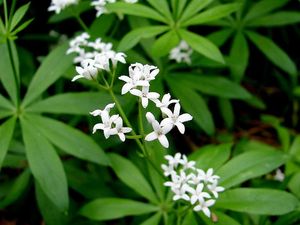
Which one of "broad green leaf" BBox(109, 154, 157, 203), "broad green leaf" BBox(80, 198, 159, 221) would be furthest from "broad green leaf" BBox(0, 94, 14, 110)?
"broad green leaf" BBox(80, 198, 159, 221)

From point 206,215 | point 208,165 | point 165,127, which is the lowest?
point 206,215

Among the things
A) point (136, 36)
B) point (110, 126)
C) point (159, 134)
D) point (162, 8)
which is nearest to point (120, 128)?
point (110, 126)

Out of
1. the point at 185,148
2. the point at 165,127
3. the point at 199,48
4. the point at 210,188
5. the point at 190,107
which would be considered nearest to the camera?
the point at 165,127

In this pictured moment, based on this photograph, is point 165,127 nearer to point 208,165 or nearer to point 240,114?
point 208,165

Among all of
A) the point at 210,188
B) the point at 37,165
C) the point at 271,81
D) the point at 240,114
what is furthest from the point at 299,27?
the point at 37,165

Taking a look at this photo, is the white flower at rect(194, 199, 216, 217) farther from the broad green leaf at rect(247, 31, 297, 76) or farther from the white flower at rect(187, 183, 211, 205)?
the broad green leaf at rect(247, 31, 297, 76)

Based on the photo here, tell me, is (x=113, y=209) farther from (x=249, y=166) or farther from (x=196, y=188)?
(x=249, y=166)

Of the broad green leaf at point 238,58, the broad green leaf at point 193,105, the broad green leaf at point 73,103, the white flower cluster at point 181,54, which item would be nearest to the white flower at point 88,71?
the broad green leaf at point 73,103

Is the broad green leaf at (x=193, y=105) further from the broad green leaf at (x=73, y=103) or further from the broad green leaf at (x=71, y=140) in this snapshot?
the broad green leaf at (x=71, y=140)
